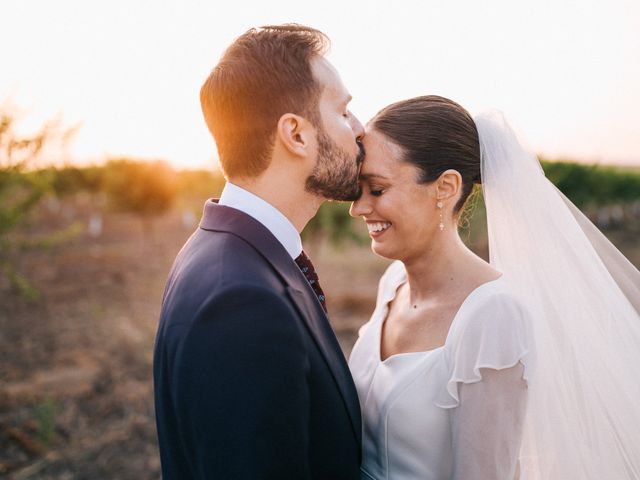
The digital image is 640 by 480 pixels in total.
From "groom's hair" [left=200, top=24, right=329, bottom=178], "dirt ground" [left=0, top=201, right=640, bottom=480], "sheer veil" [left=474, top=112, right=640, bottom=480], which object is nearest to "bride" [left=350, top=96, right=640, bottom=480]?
"sheer veil" [left=474, top=112, right=640, bottom=480]

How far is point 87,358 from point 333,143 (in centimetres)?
823

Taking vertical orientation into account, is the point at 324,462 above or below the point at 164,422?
below

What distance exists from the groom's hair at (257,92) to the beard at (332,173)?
126 millimetres

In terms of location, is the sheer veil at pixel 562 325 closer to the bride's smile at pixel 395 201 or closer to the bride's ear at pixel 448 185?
the bride's ear at pixel 448 185

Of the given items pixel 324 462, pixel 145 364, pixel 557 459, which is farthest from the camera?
pixel 145 364

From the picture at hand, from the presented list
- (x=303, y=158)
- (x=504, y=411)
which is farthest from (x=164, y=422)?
(x=504, y=411)

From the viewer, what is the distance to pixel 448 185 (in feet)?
8.93

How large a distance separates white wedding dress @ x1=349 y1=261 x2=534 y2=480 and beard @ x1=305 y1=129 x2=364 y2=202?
0.77m

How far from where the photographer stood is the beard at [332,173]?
2244 millimetres

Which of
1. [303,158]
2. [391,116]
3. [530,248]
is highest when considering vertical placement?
[391,116]

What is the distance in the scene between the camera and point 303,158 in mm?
2195

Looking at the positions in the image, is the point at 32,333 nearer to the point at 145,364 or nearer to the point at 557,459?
the point at 145,364

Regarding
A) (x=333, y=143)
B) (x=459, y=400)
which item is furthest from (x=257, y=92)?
(x=459, y=400)

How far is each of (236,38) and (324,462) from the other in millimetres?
1706
